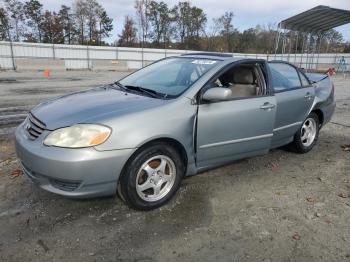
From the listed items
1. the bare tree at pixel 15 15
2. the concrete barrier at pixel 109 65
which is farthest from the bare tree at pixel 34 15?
the concrete barrier at pixel 109 65

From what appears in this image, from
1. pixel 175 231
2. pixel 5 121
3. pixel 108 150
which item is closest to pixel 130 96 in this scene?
pixel 108 150

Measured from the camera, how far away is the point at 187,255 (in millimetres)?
2834

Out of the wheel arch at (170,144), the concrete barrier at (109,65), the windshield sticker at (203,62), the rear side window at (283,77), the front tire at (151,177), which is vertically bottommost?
the concrete barrier at (109,65)

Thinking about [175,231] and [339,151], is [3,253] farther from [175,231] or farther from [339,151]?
[339,151]

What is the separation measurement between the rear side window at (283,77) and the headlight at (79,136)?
266cm

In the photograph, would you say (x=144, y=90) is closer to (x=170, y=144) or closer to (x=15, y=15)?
(x=170, y=144)

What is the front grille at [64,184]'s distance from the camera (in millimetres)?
3096

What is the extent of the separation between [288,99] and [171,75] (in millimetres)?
1725

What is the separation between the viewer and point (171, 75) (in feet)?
14.3

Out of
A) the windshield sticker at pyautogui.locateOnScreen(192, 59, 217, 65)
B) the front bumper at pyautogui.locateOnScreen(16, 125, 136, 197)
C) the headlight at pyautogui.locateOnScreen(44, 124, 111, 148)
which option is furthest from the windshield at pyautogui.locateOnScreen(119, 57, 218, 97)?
the front bumper at pyautogui.locateOnScreen(16, 125, 136, 197)

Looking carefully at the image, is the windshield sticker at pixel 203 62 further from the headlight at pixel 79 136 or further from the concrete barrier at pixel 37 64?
the concrete barrier at pixel 37 64

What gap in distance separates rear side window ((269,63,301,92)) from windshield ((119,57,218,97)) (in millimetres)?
1109

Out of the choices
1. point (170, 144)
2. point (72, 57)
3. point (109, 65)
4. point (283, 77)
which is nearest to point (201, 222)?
point (170, 144)

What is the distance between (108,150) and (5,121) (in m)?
4.96
